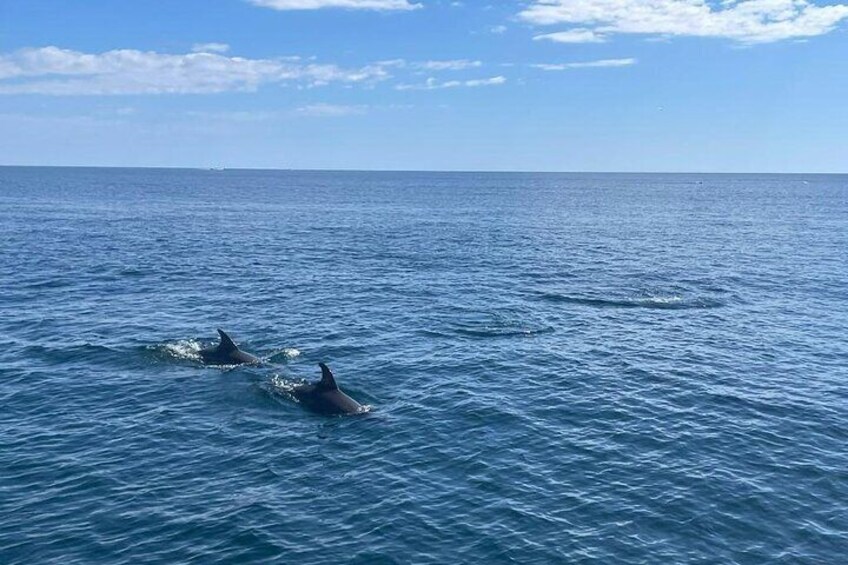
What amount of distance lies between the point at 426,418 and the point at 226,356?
15.3 meters

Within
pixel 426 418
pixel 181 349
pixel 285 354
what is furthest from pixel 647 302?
pixel 181 349

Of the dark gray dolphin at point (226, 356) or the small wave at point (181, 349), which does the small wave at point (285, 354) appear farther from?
the small wave at point (181, 349)

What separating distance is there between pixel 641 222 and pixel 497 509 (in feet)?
473

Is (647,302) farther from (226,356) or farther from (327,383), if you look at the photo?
(226,356)

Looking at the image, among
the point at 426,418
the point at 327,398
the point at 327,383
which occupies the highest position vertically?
the point at 327,383

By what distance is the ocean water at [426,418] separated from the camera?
2755 centimetres

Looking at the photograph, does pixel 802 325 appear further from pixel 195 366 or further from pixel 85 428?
pixel 85 428

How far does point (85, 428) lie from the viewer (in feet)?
120

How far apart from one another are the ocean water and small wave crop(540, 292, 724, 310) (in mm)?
444

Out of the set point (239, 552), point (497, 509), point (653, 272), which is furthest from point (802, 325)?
point (239, 552)

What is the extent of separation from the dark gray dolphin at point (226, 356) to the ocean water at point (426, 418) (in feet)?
3.56

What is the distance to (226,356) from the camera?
46.9 metres

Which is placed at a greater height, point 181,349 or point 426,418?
point 181,349

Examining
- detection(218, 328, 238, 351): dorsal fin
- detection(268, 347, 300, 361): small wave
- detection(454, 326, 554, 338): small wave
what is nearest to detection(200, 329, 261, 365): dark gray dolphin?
detection(218, 328, 238, 351): dorsal fin
